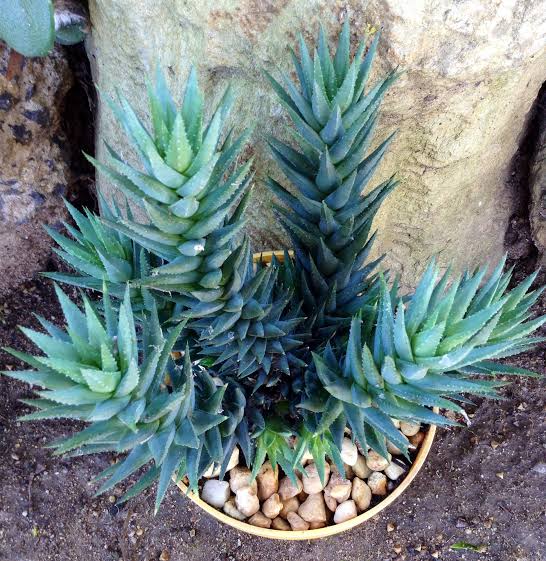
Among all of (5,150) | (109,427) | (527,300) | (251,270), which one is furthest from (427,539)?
(5,150)

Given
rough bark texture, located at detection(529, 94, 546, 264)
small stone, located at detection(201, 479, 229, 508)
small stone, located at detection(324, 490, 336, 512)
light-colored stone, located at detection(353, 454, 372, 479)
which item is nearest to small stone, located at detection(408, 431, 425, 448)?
light-colored stone, located at detection(353, 454, 372, 479)

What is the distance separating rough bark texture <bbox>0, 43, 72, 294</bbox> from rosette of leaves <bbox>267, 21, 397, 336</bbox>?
67 cm

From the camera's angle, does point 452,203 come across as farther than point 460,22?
Yes

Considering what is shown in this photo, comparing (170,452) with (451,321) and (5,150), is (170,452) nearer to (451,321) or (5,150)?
(451,321)

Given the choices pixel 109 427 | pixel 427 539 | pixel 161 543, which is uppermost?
pixel 109 427

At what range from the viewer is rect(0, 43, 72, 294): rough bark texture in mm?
1412

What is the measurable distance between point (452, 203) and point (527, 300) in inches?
23.7

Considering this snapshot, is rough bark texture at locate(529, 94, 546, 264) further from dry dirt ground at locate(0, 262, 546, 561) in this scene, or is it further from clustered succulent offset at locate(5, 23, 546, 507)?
clustered succulent offset at locate(5, 23, 546, 507)

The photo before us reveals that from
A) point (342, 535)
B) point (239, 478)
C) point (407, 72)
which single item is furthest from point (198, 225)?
point (342, 535)

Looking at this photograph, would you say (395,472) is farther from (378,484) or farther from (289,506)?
(289,506)

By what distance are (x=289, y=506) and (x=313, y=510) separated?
0.06 metres

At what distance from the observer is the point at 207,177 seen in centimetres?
70

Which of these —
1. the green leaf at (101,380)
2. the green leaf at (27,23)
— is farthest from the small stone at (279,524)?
the green leaf at (27,23)

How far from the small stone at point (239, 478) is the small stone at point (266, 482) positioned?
15 mm
